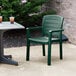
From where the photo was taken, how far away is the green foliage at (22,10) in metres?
7.73

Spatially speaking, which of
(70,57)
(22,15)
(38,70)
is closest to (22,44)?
(22,15)

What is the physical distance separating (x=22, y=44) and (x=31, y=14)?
1312 millimetres

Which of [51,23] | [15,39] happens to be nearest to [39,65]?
[51,23]

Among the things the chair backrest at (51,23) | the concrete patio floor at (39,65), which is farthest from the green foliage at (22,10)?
the chair backrest at (51,23)

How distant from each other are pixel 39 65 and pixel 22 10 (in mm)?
2745

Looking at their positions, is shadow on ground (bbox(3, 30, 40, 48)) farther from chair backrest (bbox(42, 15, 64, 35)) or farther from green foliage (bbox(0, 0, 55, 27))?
chair backrest (bbox(42, 15, 64, 35))

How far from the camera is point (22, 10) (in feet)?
26.3

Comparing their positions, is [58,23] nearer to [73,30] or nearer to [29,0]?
[73,30]

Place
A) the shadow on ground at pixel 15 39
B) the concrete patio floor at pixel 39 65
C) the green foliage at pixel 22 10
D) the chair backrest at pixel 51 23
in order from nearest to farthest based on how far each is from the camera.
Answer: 1. the concrete patio floor at pixel 39 65
2. the chair backrest at pixel 51 23
3. the shadow on ground at pixel 15 39
4. the green foliage at pixel 22 10

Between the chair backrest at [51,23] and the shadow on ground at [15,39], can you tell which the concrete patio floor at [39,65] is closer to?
the shadow on ground at [15,39]

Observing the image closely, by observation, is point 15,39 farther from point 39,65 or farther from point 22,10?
point 39,65

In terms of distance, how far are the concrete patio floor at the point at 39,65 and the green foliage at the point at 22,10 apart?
1.17m

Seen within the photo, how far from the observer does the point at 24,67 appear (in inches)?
217

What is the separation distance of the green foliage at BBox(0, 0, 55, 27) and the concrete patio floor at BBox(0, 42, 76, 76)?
1.17 m
